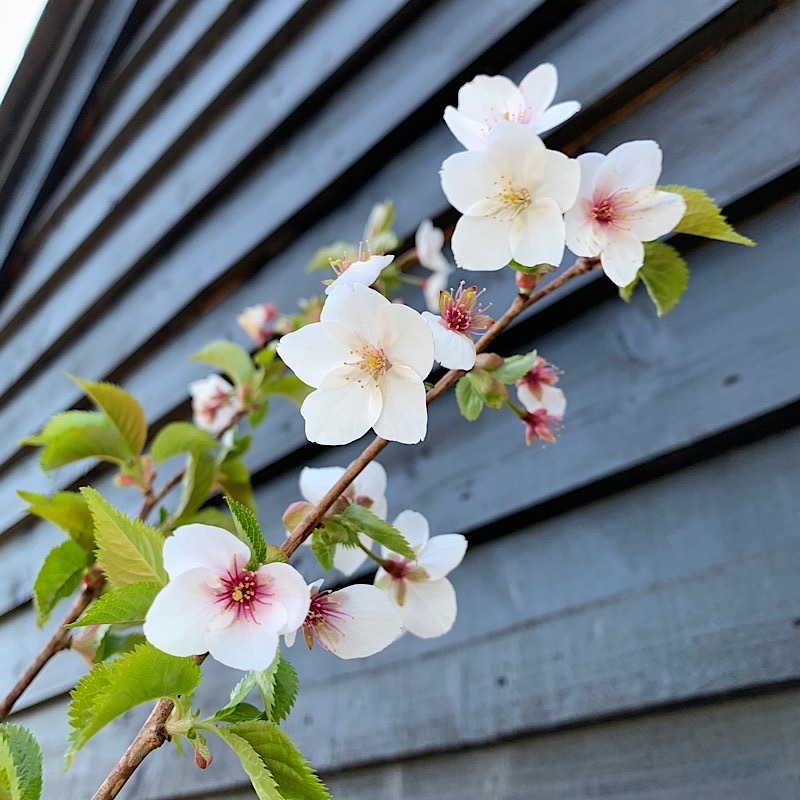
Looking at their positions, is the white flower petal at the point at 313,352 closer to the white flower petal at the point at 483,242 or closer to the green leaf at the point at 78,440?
the white flower petal at the point at 483,242

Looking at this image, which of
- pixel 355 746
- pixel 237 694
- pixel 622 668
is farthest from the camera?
pixel 355 746

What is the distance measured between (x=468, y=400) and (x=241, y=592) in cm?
22

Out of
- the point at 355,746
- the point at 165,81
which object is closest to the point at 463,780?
the point at 355,746

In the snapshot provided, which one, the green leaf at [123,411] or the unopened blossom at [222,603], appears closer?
the unopened blossom at [222,603]

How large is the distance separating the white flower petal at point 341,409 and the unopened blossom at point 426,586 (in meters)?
0.15

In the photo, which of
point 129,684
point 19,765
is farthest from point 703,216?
point 19,765

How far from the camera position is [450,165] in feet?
1.66

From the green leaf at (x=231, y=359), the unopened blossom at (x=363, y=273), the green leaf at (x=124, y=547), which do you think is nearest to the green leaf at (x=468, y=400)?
the unopened blossom at (x=363, y=273)

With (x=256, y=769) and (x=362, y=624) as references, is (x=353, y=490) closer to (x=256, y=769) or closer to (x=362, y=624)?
(x=362, y=624)

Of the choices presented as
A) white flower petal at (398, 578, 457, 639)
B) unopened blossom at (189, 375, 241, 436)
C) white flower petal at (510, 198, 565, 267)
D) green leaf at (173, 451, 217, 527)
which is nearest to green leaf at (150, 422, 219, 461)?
green leaf at (173, 451, 217, 527)

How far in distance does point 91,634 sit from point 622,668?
0.54 metres

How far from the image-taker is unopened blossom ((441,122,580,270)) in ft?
1.60

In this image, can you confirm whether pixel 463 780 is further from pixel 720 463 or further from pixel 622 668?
pixel 720 463

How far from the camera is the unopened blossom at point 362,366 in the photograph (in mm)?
431
